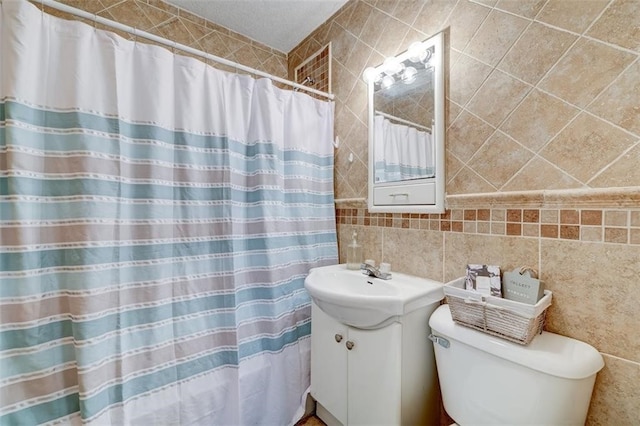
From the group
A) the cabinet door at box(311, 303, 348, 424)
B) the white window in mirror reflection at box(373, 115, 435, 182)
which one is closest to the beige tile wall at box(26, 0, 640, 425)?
the white window in mirror reflection at box(373, 115, 435, 182)

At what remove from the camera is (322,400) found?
1.31 meters

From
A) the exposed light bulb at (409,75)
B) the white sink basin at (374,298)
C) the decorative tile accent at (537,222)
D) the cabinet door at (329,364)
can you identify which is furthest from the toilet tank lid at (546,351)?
the exposed light bulb at (409,75)

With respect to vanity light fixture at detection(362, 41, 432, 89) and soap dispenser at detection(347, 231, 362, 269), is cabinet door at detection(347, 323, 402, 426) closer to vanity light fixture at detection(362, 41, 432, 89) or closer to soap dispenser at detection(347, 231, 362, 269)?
soap dispenser at detection(347, 231, 362, 269)

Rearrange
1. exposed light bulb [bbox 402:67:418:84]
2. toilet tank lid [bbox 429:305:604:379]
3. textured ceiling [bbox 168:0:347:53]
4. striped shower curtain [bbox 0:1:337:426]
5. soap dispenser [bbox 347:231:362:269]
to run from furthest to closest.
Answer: textured ceiling [bbox 168:0:347:53]
soap dispenser [bbox 347:231:362:269]
exposed light bulb [bbox 402:67:418:84]
striped shower curtain [bbox 0:1:337:426]
toilet tank lid [bbox 429:305:604:379]

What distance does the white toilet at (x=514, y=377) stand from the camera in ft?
2.35

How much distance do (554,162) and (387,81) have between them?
87cm

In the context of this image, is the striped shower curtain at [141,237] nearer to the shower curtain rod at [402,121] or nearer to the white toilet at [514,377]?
the shower curtain rod at [402,121]

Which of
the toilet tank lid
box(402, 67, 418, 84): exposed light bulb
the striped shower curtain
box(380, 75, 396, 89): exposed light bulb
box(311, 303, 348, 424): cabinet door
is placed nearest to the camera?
the toilet tank lid

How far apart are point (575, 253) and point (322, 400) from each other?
47.5 inches

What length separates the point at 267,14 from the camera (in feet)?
5.92

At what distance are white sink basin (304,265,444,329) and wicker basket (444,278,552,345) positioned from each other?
154mm

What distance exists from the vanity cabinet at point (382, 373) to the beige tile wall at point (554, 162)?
12.6 inches

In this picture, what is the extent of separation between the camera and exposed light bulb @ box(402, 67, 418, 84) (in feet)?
4.30

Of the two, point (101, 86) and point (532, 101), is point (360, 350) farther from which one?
point (101, 86)
